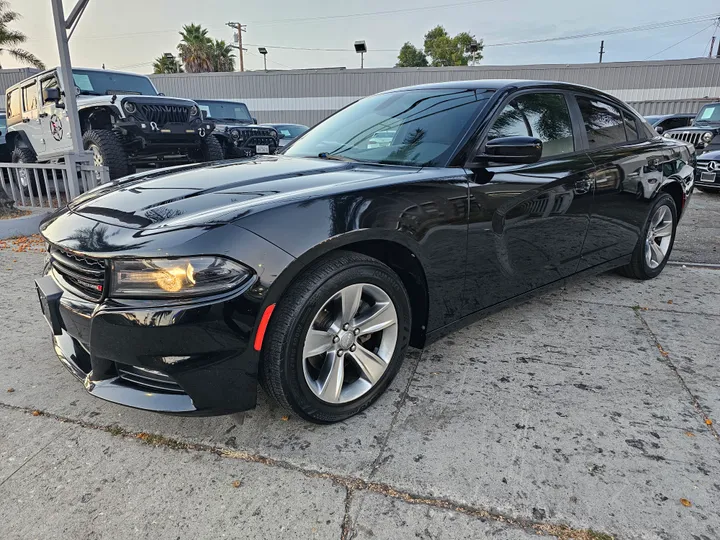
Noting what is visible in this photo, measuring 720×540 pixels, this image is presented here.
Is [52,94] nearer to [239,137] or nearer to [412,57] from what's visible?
[239,137]

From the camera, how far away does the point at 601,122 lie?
3492 mm

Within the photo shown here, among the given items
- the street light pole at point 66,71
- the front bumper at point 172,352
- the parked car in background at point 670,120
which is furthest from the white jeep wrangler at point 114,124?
the parked car in background at point 670,120

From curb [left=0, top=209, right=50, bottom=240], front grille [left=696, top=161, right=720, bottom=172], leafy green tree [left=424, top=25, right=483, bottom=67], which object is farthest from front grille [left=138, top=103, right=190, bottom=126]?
leafy green tree [left=424, top=25, right=483, bottom=67]

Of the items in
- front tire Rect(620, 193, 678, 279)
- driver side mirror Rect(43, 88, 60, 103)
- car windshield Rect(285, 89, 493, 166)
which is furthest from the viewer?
driver side mirror Rect(43, 88, 60, 103)

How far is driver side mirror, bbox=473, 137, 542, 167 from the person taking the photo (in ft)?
7.93

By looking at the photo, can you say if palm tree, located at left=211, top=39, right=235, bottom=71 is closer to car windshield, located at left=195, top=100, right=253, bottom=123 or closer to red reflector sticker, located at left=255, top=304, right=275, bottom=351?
car windshield, located at left=195, top=100, right=253, bottom=123

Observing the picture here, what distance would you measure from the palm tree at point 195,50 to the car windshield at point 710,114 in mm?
42640

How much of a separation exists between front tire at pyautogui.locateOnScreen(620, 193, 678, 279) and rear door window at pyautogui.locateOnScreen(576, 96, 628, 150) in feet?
2.44

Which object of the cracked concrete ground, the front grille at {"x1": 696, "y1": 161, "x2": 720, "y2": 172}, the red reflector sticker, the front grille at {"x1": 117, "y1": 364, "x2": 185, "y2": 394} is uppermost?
the front grille at {"x1": 696, "y1": 161, "x2": 720, "y2": 172}

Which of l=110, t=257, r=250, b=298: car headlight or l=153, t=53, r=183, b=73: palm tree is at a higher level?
l=153, t=53, r=183, b=73: palm tree

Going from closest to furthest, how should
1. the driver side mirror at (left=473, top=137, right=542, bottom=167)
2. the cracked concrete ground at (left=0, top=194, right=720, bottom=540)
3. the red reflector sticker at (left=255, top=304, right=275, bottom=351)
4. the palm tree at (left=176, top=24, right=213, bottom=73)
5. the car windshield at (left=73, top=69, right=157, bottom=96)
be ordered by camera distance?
the cracked concrete ground at (left=0, top=194, right=720, bottom=540) < the red reflector sticker at (left=255, top=304, right=275, bottom=351) < the driver side mirror at (left=473, top=137, right=542, bottom=167) < the car windshield at (left=73, top=69, right=157, bottom=96) < the palm tree at (left=176, top=24, right=213, bottom=73)

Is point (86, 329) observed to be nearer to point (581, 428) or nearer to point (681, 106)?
point (581, 428)

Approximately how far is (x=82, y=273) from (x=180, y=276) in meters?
0.52

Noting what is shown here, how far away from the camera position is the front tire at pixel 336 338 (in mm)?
1902
